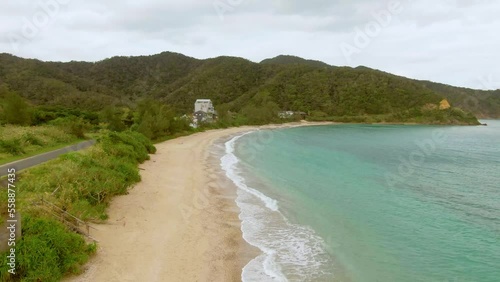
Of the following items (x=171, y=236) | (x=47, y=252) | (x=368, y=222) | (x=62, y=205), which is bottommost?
(x=368, y=222)

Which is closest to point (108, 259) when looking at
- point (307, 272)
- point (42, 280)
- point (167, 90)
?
point (42, 280)

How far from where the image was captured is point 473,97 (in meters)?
200

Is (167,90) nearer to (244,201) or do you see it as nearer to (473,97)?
(244,201)

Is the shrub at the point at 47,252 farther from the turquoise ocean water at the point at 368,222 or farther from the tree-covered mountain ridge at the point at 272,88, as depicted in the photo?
the tree-covered mountain ridge at the point at 272,88

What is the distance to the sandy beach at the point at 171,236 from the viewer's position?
10742mm

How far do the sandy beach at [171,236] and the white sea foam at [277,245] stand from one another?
0.47 metres

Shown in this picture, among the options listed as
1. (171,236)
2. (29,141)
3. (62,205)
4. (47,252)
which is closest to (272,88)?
(29,141)

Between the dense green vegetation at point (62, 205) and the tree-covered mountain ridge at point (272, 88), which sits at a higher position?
the tree-covered mountain ridge at point (272, 88)

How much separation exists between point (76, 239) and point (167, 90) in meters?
134

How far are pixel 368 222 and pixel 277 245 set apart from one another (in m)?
5.58

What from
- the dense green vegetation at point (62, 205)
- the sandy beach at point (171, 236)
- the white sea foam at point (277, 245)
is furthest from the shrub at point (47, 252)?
the white sea foam at point (277, 245)

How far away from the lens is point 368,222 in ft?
55.0

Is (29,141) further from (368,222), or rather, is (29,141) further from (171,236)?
(368,222)

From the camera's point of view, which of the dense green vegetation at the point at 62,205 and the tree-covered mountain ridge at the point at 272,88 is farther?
the tree-covered mountain ridge at the point at 272,88
